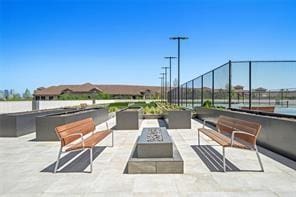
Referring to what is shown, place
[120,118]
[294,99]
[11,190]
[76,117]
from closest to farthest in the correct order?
[11,190] < [76,117] < [120,118] < [294,99]

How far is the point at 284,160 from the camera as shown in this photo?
646 centimetres

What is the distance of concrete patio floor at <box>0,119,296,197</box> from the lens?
441cm

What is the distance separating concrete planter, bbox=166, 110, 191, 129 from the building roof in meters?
89.4

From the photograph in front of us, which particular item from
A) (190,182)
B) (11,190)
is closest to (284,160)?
(190,182)

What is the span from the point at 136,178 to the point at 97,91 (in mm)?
96468

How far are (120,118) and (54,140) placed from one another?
3743mm

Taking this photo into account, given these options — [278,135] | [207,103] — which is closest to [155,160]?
[278,135]

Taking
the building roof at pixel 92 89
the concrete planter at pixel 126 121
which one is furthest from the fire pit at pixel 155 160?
the building roof at pixel 92 89

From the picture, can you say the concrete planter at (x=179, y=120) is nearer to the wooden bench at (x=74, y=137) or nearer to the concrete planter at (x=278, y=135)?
the concrete planter at (x=278, y=135)

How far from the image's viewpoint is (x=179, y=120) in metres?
12.9

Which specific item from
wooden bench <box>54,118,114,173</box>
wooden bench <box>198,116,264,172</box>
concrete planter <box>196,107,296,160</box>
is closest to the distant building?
concrete planter <box>196,107,296,160</box>

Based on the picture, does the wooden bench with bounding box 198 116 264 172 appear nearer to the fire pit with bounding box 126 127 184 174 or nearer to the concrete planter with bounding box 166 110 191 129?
the fire pit with bounding box 126 127 184 174

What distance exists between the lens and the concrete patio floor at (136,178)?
14.5 feet

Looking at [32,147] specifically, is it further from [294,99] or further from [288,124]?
[294,99]
